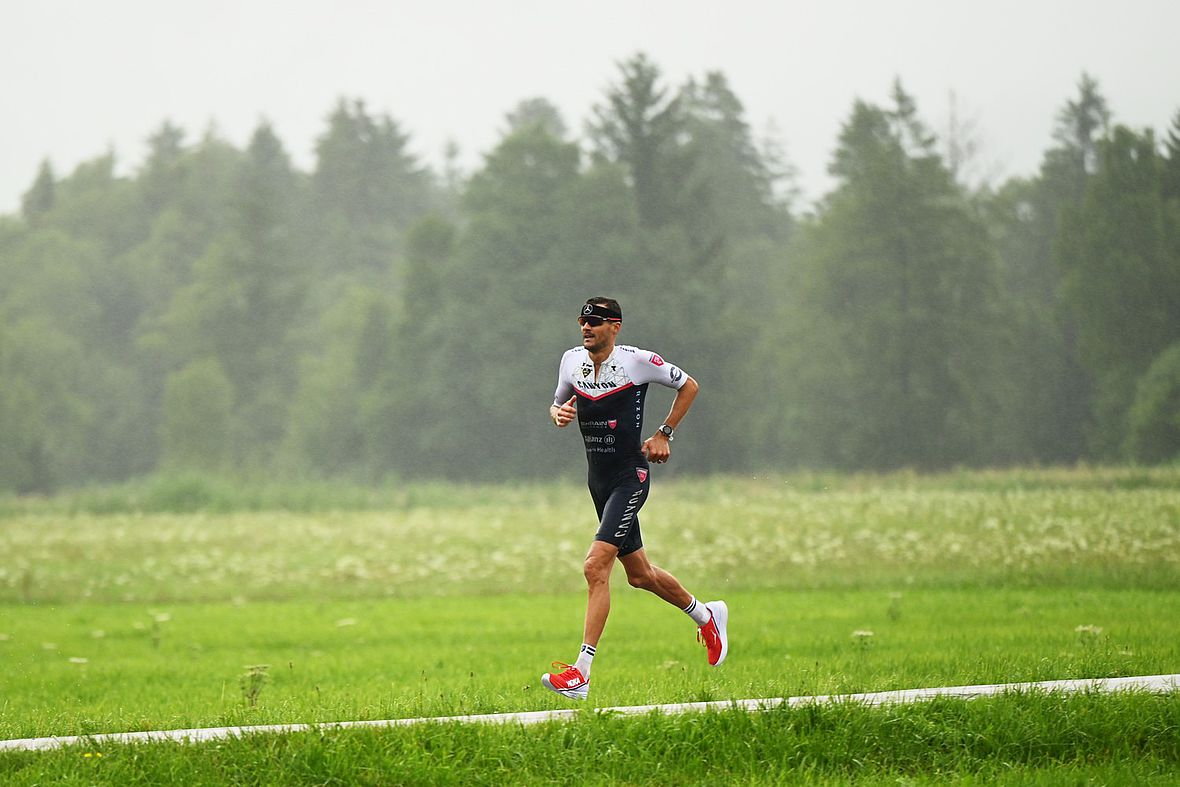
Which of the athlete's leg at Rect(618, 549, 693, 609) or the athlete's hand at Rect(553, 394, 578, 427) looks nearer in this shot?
the athlete's hand at Rect(553, 394, 578, 427)

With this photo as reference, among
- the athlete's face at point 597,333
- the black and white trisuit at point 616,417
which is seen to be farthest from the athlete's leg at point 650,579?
the athlete's face at point 597,333

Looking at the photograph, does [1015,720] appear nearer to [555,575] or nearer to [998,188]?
[555,575]

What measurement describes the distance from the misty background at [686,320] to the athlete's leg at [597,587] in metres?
63.3

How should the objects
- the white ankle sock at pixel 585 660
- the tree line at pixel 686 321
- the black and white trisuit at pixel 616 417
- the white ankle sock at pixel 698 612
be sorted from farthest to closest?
the tree line at pixel 686 321, the white ankle sock at pixel 698 612, the black and white trisuit at pixel 616 417, the white ankle sock at pixel 585 660

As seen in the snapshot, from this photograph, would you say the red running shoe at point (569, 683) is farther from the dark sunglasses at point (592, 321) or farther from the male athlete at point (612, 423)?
the dark sunglasses at point (592, 321)

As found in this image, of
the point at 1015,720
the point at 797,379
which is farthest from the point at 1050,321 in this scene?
the point at 1015,720

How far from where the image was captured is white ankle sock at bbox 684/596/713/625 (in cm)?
1284

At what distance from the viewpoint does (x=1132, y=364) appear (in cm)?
7450

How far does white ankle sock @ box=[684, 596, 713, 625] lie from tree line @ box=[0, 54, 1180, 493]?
60493 mm

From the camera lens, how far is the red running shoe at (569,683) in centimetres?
1111

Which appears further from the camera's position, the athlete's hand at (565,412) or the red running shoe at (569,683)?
the athlete's hand at (565,412)

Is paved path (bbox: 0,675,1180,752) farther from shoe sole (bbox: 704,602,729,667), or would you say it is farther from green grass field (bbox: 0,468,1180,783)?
shoe sole (bbox: 704,602,729,667)

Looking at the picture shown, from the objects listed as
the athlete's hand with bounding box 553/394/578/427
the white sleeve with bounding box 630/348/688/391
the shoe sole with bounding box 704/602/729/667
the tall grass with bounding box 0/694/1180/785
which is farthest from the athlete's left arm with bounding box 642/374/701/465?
the tall grass with bounding box 0/694/1180/785

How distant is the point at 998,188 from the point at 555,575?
72.1 metres
